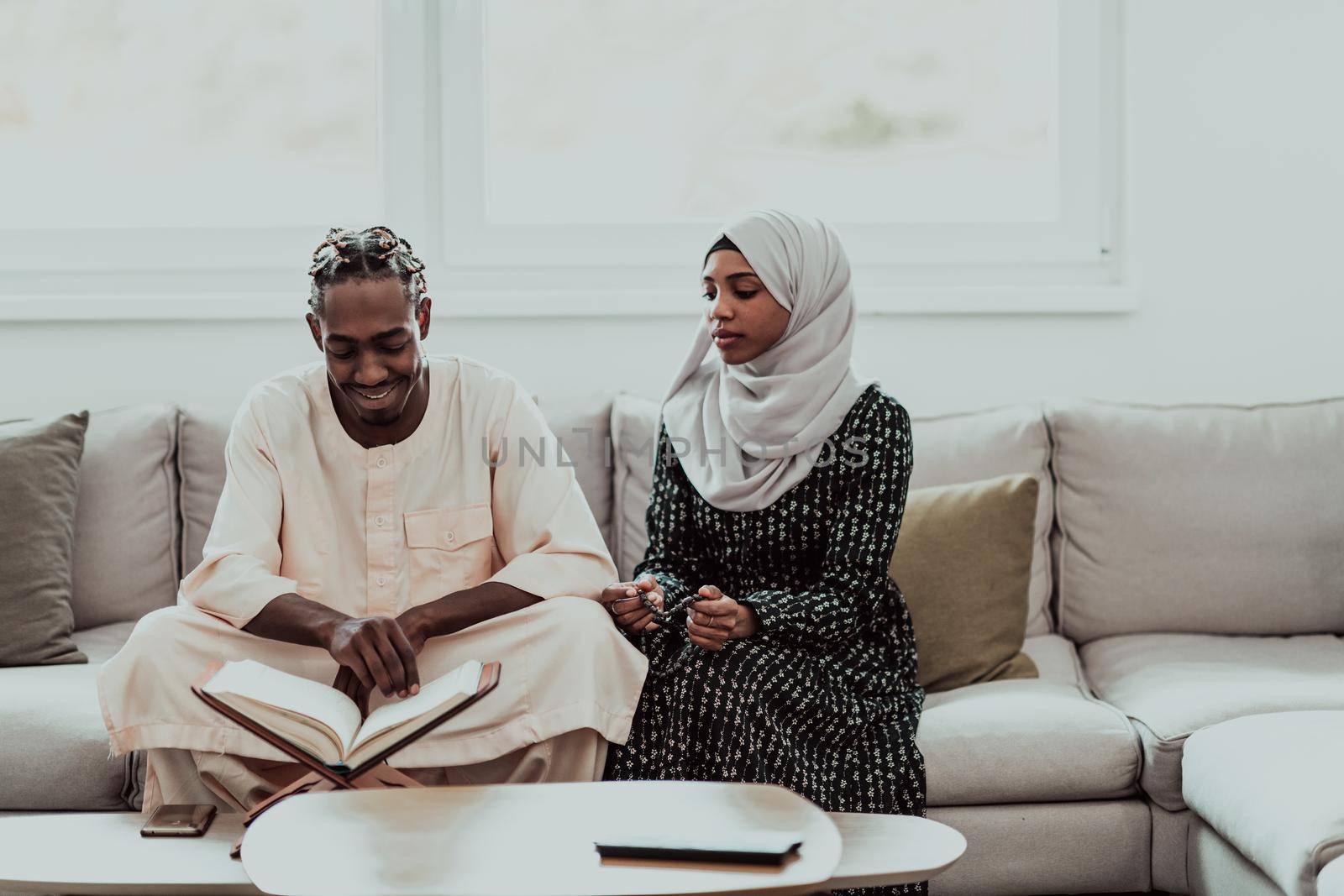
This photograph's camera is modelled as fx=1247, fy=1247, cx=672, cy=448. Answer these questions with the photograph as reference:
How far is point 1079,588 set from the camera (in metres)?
2.64

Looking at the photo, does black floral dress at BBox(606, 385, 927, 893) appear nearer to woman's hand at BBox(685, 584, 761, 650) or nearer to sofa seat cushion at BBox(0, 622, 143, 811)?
woman's hand at BBox(685, 584, 761, 650)

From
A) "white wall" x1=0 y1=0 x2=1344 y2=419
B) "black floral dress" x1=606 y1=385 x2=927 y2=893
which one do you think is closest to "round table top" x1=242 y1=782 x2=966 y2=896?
"black floral dress" x1=606 y1=385 x2=927 y2=893

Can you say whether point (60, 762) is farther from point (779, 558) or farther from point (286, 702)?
point (779, 558)

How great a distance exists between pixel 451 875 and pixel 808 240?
4.23 feet

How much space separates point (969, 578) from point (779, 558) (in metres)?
0.44

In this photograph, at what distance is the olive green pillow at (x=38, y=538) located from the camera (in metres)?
2.37

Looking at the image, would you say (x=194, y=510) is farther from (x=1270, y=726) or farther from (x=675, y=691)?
(x=1270, y=726)

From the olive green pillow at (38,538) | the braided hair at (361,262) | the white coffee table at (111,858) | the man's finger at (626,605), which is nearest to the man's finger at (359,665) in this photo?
the white coffee table at (111,858)

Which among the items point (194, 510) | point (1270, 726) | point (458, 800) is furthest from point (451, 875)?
point (194, 510)

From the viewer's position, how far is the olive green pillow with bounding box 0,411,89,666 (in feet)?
7.79

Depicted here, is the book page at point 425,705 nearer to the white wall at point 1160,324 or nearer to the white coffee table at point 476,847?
the white coffee table at point 476,847

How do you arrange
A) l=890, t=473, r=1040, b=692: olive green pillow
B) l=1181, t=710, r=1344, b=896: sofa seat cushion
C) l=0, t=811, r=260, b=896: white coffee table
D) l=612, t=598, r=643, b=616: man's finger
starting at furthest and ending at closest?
l=890, t=473, r=1040, b=692: olive green pillow
l=612, t=598, r=643, b=616: man's finger
l=1181, t=710, r=1344, b=896: sofa seat cushion
l=0, t=811, r=260, b=896: white coffee table

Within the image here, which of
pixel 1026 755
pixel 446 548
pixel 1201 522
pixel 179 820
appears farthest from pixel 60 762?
pixel 1201 522

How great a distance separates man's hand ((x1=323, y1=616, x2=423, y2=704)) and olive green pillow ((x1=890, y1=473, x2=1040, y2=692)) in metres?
1.00
